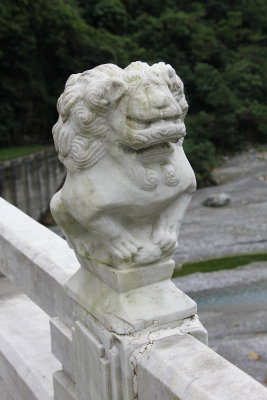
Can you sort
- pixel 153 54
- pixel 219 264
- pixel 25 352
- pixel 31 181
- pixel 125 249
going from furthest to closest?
pixel 153 54
pixel 31 181
pixel 219 264
pixel 25 352
pixel 125 249

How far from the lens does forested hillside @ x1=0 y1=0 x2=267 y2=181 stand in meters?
17.0

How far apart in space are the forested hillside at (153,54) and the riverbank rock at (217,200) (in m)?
2.28

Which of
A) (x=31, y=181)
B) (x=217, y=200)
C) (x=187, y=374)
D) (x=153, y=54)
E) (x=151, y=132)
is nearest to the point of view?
(x=187, y=374)

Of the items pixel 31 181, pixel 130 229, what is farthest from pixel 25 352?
pixel 31 181

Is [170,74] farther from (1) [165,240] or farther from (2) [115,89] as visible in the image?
(1) [165,240]

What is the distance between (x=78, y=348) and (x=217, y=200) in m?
Result: 12.0

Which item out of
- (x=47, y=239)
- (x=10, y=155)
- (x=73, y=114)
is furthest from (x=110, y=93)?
(x=10, y=155)

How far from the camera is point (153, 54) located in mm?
21469

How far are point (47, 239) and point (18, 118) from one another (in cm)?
1631

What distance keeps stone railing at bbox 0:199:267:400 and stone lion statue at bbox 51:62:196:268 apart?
0.19m

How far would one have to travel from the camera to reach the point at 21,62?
17.5 metres

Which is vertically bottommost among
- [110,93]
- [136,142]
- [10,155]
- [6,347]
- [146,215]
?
[10,155]

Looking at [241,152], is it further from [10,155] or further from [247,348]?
[247,348]

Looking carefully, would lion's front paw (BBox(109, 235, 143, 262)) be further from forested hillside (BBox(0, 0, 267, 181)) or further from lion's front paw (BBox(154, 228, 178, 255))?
forested hillside (BBox(0, 0, 267, 181))
